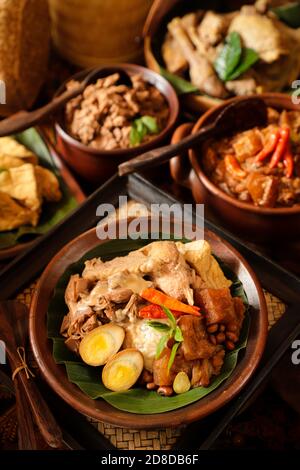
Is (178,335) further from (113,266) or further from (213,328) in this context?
(113,266)

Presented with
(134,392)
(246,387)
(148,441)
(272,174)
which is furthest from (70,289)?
(272,174)

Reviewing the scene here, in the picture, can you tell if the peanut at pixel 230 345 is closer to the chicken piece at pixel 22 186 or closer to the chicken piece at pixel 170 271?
the chicken piece at pixel 170 271

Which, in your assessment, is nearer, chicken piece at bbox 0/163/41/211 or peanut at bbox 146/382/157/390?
peanut at bbox 146/382/157/390

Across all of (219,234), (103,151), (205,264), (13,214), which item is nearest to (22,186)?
(13,214)

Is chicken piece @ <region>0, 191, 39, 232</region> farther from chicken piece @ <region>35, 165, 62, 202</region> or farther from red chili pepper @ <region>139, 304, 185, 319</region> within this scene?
red chili pepper @ <region>139, 304, 185, 319</region>

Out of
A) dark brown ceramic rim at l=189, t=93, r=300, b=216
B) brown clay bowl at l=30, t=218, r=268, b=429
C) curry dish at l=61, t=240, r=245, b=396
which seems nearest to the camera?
brown clay bowl at l=30, t=218, r=268, b=429

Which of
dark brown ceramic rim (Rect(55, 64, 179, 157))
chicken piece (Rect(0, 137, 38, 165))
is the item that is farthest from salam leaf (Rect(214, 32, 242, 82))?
chicken piece (Rect(0, 137, 38, 165))
